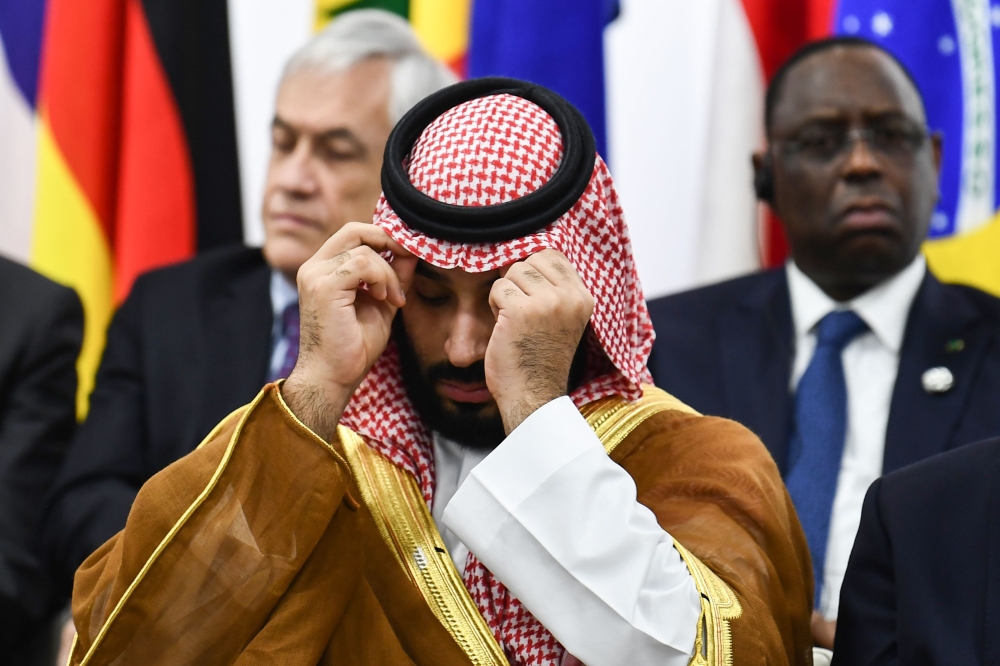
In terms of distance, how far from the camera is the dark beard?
7.57ft

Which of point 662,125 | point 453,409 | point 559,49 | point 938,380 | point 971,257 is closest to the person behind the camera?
point 453,409

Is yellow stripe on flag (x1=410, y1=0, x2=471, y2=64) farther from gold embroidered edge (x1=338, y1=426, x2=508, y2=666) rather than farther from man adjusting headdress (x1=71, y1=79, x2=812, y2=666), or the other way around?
gold embroidered edge (x1=338, y1=426, x2=508, y2=666)

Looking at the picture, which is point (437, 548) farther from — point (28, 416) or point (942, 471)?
point (28, 416)

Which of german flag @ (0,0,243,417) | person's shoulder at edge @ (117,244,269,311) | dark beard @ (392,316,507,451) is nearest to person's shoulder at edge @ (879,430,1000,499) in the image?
dark beard @ (392,316,507,451)

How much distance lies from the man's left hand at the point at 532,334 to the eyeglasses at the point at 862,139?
5.91ft

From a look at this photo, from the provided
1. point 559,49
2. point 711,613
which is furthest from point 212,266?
point 711,613

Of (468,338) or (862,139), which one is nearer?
(468,338)

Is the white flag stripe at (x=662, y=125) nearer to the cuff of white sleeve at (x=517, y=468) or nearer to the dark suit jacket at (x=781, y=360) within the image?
the dark suit jacket at (x=781, y=360)

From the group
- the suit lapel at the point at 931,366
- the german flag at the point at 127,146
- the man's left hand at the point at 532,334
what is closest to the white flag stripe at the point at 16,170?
the german flag at the point at 127,146

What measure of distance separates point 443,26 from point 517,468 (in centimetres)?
273

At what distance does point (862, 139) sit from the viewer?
3.68 m

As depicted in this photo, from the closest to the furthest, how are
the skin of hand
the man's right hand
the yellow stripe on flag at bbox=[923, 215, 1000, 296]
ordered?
the man's right hand < the skin of hand < the yellow stripe on flag at bbox=[923, 215, 1000, 296]

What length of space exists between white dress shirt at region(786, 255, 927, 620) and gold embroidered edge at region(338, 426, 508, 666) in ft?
4.20

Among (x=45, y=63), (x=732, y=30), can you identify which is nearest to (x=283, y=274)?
(x=45, y=63)
